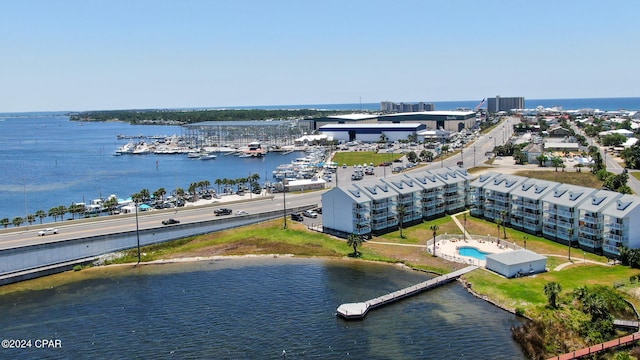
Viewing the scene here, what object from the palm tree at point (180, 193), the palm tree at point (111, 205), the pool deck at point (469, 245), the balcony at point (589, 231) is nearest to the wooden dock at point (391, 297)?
the pool deck at point (469, 245)

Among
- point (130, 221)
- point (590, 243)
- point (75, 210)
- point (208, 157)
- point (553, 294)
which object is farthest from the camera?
point (208, 157)

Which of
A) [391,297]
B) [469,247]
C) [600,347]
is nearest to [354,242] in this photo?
[391,297]

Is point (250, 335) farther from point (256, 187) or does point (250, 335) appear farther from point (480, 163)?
point (480, 163)

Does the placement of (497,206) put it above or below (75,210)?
above

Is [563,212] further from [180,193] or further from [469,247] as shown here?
[180,193]

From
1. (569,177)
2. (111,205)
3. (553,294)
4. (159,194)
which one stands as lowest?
(553,294)

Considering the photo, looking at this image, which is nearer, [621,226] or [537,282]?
[537,282]

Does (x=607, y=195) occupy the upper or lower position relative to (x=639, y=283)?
upper

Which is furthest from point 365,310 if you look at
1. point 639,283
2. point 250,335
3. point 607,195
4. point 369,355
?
point 607,195
